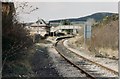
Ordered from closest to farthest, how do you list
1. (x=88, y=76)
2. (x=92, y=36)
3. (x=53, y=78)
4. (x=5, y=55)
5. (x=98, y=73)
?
1. (x=5, y=55)
2. (x=53, y=78)
3. (x=88, y=76)
4. (x=98, y=73)
5. (x=92, y=36)

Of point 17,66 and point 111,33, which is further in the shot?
point 111,33

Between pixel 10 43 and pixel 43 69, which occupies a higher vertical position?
pixel 10 43

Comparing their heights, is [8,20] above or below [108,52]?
above

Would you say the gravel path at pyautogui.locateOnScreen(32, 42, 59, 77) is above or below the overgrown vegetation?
below

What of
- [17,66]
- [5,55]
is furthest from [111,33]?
[5,55]

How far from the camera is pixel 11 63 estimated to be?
36.5 ft

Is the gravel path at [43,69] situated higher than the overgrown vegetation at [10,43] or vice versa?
the overgrown vegetation at [10,43]

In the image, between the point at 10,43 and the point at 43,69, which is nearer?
the point at 10,43

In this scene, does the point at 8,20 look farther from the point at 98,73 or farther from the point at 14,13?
the point at 98,73

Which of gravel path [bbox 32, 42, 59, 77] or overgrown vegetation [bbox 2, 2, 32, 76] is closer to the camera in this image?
overgrown vegetation [bbox 2, 2, 32, 76]

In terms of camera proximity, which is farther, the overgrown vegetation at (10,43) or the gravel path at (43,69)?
the gravel path at (43,69)

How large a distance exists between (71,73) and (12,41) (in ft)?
11.9


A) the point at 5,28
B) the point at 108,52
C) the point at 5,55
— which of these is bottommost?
the point at 108,52

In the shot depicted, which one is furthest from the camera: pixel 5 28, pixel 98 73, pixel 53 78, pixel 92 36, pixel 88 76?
pixel 92 36
